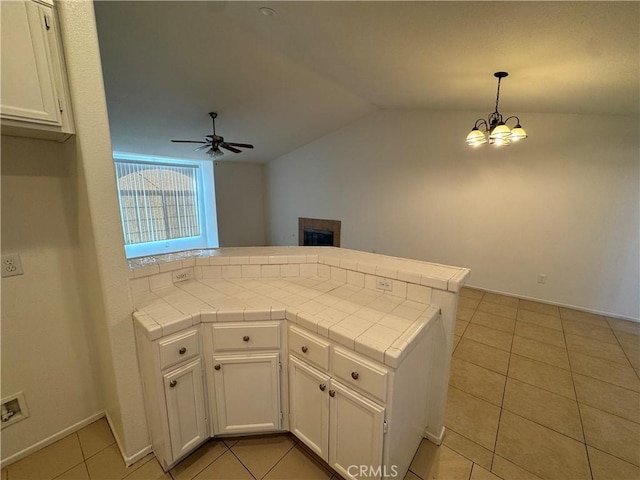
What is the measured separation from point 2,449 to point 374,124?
5.63 meters

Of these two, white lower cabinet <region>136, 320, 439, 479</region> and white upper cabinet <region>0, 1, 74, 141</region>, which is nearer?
white upper cabinet <region>0, 1, 74, 141</region>

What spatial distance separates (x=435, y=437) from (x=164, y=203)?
7.33 meters

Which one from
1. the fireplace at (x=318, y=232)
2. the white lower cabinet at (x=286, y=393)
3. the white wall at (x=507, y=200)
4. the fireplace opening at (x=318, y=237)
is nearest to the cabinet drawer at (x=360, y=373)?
the white lower cabinet at (x=286, y=393)

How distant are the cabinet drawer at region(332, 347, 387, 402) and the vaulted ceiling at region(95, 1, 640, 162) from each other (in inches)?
78.3

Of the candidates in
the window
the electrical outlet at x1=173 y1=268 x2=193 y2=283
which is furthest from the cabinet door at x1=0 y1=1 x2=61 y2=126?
the window

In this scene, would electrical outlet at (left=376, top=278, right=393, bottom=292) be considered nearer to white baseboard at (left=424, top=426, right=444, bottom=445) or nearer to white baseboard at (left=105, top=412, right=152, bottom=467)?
white baseboard at (left=424, top=426, right=444, bottom=445)

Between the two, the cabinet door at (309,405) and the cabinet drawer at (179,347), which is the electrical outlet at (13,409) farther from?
the cabinet door at (309,405)

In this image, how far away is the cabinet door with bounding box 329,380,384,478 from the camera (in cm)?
113

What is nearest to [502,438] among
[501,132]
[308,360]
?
[308,360]

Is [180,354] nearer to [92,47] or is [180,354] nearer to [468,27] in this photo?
[92,47]

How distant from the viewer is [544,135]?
3.40 metres

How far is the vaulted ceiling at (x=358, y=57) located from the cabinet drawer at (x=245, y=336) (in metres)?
2.11

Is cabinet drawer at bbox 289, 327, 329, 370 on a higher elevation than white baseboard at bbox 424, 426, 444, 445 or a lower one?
higher

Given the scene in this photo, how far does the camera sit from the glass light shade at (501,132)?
247 cm
